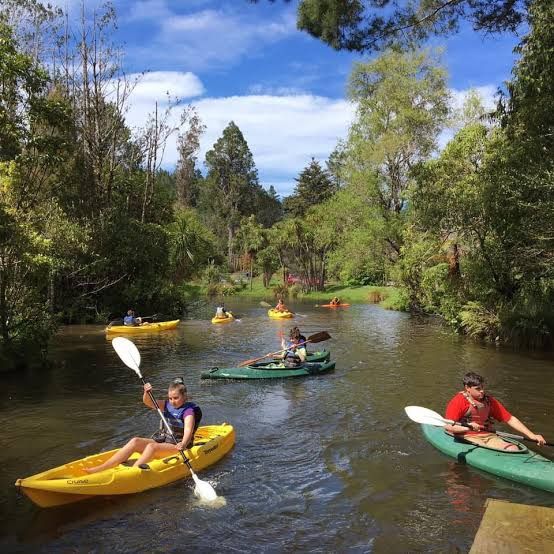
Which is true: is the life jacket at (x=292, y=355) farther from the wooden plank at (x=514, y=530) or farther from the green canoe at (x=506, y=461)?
the wooden plank at (x=514, y=530)

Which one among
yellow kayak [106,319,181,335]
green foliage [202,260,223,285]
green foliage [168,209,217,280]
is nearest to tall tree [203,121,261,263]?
green foliage [202,260,223,285]

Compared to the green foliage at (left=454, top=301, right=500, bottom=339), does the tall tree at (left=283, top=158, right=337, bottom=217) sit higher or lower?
higher

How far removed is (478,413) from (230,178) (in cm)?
6132

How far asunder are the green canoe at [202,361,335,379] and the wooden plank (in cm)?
807

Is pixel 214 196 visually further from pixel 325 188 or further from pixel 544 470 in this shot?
pixel 544 470

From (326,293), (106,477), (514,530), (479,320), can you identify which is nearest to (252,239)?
(326,293)

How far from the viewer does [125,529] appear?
5.62m

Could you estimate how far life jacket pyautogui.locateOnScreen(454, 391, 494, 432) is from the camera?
741 cm

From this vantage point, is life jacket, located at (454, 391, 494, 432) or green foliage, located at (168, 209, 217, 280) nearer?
life jacket, located at (454, 391, 494, 432)

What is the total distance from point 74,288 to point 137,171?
9.29 metres

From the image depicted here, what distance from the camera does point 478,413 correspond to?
7457mm

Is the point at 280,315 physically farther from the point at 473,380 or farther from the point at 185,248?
the point at 473,380

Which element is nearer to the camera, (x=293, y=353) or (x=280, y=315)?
(x=293, y=353)

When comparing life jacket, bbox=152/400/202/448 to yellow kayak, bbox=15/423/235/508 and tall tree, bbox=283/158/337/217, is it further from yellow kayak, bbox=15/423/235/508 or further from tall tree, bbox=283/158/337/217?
tall tree, bbox=283/158/337/217
